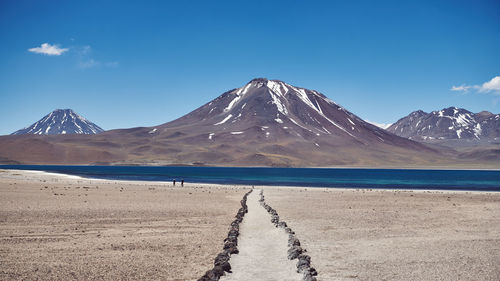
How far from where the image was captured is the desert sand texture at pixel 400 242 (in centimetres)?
1343

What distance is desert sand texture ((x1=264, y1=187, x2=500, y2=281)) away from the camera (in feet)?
44.1

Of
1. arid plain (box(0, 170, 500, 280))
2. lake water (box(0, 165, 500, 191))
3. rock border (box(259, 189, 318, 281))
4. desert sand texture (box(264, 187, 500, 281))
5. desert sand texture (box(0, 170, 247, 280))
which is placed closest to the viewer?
rock border (box(259, 189, 318, 281))

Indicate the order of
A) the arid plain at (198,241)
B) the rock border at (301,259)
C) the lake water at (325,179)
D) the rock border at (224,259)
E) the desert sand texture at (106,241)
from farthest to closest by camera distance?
1. the lake water at (325,179)
2. the arid plain at (198,241)
3. the desert sand texture at (106,241)
4. the rock border at (301,259)
5. the rock border at (224,259)

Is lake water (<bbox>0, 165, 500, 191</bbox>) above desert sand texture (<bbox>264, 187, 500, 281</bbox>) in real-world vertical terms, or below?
above

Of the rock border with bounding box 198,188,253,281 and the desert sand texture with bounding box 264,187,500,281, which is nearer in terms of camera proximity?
the rock border with bounding box 198,188,253,281

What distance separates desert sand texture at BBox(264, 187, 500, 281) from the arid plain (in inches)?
1.4

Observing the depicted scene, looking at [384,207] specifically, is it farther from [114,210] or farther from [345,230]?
[114,210]

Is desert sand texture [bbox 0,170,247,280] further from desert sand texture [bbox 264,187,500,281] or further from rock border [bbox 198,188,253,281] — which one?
desert sand texture [bbox 264,187,500,281]

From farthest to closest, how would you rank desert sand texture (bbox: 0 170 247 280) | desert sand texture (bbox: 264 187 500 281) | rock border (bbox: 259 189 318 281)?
desert sand texture (bbox: 264 187 500 281), desert sand texture (bbox: 0 170 247 280), rock border (bbox: 259 189 318 281)

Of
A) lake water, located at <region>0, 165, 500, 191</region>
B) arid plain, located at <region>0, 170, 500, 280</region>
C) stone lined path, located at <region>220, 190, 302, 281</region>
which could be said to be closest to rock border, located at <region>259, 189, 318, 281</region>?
stone lined path, located at <region>220, 190, 302, 281</region>

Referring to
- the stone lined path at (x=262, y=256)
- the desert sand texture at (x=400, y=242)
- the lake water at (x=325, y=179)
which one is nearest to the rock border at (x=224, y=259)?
the stone lined path at (x=262, y=256)

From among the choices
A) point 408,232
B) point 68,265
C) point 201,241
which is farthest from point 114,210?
point 408,232

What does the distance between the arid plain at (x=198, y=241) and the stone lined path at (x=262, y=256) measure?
0.94 m

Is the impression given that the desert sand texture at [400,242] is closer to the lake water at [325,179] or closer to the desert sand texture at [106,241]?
the desert sand texture at [106,241]
